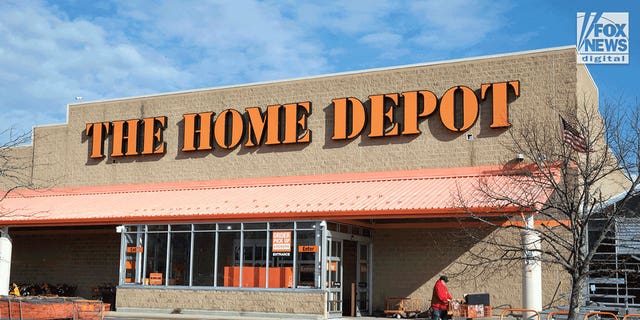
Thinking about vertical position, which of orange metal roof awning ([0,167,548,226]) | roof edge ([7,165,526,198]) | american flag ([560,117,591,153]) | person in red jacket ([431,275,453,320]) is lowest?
person in red jacket ([431,275,453,320])

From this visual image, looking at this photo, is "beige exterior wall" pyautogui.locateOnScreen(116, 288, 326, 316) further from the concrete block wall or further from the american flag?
the american flag

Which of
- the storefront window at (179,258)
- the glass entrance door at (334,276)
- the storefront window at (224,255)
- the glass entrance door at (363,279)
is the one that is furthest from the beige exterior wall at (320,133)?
the storefront window at (179,258)

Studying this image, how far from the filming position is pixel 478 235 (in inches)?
1071

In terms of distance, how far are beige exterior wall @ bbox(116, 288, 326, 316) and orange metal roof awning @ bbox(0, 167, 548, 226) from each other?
8.49 feet

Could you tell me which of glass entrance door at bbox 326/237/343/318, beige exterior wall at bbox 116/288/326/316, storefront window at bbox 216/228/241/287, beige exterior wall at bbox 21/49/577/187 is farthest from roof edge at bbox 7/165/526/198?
beige exterior wall at bbox 116/288/326/316

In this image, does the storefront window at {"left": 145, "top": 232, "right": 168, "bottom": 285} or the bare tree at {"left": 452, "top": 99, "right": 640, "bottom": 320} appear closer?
the bare tree at {"left": 452, "top": 99, "right": 640, "bottom": 320}

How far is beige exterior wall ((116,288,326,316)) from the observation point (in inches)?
1056

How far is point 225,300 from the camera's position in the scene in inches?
1113

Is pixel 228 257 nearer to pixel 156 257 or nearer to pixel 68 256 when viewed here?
pixel 156 257

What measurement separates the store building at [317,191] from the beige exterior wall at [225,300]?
4 cm

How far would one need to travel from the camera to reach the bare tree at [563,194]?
17.2 m

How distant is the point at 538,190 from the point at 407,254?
6.61 m

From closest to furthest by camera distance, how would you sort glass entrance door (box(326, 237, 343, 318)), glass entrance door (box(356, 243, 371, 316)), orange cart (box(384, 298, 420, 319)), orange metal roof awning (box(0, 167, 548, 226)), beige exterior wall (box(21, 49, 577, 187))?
orange metal roof awning (box(0, 167, 548, 226)) → glass entrance door (box(326, 237, 343, 318)) → orange cart (box(384, 298, 420, 319)) → beige exterior wall (box(21, 49, 577, 187)) → glass entrance door (box(356, 243, 371, 316))

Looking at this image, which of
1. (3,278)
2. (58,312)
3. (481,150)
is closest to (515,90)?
(481,150)
